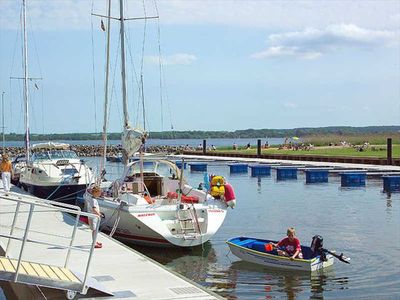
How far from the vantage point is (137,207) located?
19.6 meters

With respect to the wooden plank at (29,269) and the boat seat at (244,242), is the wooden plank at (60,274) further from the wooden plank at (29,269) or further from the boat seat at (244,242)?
the boat seat at (244,242)

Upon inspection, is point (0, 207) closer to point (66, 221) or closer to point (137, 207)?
point (66, 221)

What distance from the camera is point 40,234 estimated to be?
61.5 feet

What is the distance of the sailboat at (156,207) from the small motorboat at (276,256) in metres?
1.49

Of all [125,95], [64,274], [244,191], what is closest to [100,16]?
[125,95]

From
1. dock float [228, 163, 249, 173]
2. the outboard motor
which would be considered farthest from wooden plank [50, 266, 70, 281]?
dock float [228, 163, 249, 173]

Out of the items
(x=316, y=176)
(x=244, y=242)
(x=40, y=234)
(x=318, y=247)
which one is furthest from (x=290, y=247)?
(x=316, y=176)

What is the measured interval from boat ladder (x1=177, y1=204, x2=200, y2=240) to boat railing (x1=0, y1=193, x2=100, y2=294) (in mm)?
3267

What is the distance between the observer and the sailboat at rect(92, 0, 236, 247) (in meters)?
19.3

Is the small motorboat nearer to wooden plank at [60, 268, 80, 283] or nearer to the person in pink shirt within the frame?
the person in pink shirt

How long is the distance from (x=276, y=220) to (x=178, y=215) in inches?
332

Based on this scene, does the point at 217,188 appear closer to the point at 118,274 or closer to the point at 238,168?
the point at 118,274

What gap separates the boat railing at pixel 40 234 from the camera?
1074cm

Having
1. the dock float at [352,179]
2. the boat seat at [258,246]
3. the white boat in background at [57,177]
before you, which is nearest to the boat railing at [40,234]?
the white boat in background at [57,177]
